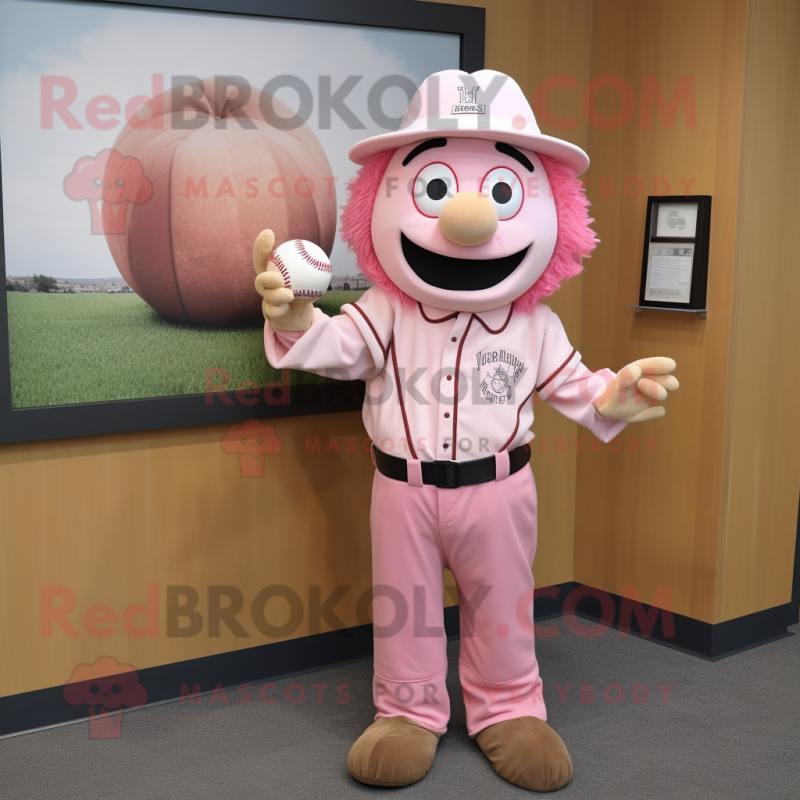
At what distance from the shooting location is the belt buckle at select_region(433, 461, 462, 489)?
2.28 metres

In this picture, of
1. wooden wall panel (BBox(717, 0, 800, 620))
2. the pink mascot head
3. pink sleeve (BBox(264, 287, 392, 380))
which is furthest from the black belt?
wooden wall panel (BBox(717, 0, 800, 620))

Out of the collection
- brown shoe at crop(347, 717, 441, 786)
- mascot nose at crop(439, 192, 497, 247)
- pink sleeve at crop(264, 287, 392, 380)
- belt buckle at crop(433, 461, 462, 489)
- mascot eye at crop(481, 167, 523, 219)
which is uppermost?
mascot eye at crop(481, 167, 523, 219)

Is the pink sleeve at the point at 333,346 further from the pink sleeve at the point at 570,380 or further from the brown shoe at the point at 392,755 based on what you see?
the brown shoe at the point at 392,755

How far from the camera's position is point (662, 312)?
2.97 meters

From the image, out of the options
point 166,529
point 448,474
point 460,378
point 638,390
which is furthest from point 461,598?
point 166,529

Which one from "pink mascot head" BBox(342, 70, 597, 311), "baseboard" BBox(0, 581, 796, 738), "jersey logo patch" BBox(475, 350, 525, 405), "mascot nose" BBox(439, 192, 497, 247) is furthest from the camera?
"baseboard" BBox(0, 581, 796, 738)

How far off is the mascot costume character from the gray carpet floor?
100mm

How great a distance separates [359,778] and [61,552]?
0.94 meters

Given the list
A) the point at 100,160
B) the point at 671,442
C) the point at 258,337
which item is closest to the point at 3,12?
the point at 100,160

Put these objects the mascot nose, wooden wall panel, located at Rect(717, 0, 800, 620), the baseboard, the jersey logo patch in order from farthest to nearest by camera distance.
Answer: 1. wooden wall panel, located at Rect(717, 0, 800, 620)
2. the baseboard
3. the jersey logo patch
4. the mascot nose

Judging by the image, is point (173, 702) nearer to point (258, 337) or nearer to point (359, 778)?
point (359, 778)

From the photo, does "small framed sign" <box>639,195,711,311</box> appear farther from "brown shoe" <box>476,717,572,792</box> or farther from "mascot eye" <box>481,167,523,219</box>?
"brown shoe" <box>476,717,572,792</box>

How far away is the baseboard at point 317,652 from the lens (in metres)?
2.47

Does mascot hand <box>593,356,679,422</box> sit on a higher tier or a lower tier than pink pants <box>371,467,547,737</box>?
higher
